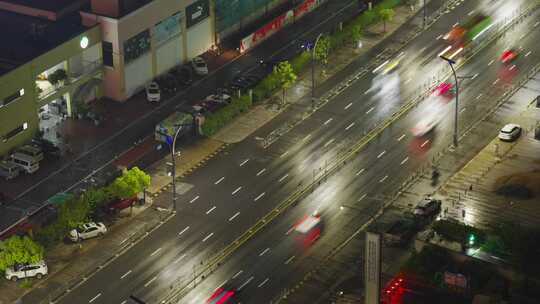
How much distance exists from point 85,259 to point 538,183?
182ft

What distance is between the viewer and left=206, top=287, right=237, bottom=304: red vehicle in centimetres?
13588

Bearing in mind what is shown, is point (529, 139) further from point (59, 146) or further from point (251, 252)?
point (59, 146)

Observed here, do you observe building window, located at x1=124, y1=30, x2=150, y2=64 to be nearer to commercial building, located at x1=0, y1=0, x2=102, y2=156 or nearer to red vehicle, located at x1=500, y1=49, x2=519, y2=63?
commercial building, located at x1=0, y1=0, x2=102, y2=156

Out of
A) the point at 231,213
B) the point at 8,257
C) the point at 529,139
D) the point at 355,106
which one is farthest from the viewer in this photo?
the point at 355,106

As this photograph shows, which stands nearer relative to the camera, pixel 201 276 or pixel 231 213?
pixel 201 276

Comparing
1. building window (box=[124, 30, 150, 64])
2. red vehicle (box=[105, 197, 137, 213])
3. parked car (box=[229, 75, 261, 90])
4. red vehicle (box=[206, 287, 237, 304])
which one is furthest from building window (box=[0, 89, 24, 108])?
red vehicle (box=[206, 287, 237, 304])

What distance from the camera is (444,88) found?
183 meters

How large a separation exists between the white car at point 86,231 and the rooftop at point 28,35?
2673 cm

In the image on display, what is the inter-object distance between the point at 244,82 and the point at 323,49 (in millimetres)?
12864

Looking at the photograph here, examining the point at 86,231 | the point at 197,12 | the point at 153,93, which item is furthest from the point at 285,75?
the point at 86,231

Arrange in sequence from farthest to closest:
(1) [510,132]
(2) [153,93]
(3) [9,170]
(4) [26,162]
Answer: (2) [153,93], (1) [510,132], (4) [26,162], (3) [9,170]

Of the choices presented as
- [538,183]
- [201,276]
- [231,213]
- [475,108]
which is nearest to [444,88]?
[475,108]

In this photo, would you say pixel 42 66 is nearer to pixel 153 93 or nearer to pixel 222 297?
pixel 153 93

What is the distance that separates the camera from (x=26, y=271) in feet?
457
